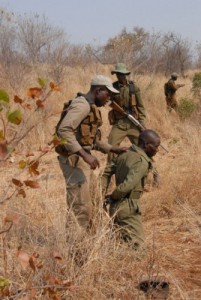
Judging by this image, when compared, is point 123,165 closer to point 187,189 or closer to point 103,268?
point 103,268

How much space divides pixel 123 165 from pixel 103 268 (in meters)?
1.05

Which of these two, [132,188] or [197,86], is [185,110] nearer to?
[197,86]

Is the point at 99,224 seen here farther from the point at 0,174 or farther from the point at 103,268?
the point at 0,174

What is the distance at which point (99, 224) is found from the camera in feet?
11.9

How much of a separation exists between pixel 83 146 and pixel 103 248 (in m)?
0.89

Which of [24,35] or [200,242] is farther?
[24,35]

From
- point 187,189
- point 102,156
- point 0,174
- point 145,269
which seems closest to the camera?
point 145,269

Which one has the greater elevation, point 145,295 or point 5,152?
point 5,152

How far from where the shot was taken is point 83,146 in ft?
12.8

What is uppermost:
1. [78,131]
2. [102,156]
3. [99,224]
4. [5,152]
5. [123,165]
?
[5,152]

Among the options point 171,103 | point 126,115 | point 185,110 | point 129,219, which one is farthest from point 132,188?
point 171,103

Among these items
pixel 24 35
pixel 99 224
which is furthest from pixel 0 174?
pixel 24 35

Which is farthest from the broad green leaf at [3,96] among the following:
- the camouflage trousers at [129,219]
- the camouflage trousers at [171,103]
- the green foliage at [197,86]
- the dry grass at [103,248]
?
the green foliage at [197,86]

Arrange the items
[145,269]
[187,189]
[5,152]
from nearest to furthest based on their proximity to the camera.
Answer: [5,152]
[145,269]
[187,189]
